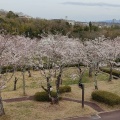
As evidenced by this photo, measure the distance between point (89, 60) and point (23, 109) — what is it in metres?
11.0

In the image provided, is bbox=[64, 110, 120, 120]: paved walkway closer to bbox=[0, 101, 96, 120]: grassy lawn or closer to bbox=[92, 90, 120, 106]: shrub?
bbox=[0, 101, 96, 120]: grassy lawn

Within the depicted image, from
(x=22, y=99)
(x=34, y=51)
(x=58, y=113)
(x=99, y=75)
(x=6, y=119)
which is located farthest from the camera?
(x=99, y=75)

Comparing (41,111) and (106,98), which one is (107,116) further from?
(41,111)

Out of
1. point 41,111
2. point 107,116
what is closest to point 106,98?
point 107,116

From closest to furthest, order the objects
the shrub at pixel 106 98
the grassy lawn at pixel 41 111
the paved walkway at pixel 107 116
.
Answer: the grassy lawn at pixel 41 111
the paved walkway at pixel 107 116
the shrub at pixel 106 98

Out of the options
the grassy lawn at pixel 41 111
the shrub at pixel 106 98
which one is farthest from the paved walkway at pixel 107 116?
the shrub at pixel 106 98

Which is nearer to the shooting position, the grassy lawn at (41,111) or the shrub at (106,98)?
the grassy lawn at (41,111)

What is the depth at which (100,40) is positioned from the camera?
28531 mm

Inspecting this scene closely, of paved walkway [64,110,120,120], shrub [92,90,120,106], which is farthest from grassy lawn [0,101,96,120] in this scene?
shrub [92,90,120,106]

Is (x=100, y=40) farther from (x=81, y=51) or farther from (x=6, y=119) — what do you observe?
(x=6, y=119)

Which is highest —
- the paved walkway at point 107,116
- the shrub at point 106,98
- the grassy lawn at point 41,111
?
the shrub at point 106,98

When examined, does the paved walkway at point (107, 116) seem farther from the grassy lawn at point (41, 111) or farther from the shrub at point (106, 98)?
the shrub at point (106, 98)

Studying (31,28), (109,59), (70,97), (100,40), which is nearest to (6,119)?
(70,97)

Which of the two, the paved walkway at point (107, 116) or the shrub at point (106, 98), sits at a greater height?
the shrub at point (106, 98)
